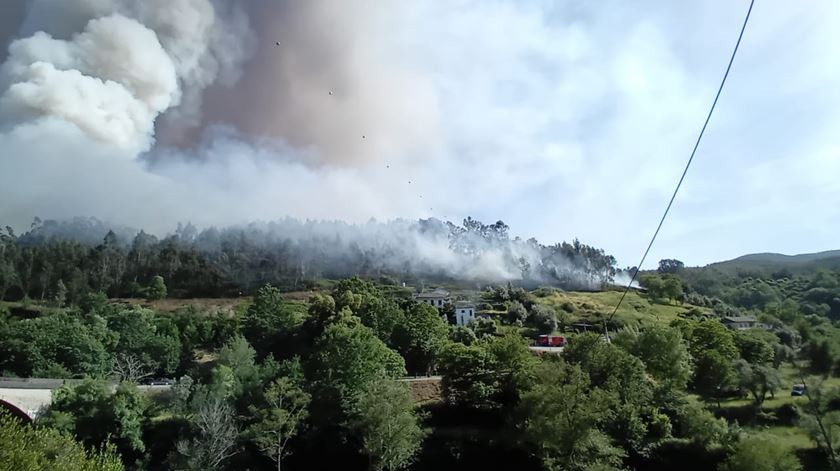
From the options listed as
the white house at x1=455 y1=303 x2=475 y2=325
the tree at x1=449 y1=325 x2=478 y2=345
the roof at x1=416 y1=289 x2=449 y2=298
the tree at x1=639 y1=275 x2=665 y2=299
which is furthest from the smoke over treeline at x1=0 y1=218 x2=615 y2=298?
the tree at x1=449 y1=325 x2=478 y2=345

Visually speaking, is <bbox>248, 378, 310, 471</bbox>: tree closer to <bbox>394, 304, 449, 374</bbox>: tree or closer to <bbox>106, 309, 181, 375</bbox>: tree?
<bbox>394, 304, 449, 374</bbox>: tree

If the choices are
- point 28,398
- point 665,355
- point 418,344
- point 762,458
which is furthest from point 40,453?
point 665,355

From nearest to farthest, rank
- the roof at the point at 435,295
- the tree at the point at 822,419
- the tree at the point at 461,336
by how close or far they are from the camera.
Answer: the tree at the point at 822,419, the tree at the point at 461,336, the roof at the point at 435,295

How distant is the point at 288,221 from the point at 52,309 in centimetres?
8525

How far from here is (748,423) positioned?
42.9 m

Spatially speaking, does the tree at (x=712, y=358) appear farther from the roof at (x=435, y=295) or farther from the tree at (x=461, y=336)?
the roof at (x=435, y=295)

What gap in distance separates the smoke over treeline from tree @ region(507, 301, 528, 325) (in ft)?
135

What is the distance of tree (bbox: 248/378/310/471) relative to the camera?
36.1 meters

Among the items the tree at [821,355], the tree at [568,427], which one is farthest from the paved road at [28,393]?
the tree at [821,355]

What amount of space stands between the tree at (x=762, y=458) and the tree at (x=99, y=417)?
41.5 m

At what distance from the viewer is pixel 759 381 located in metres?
45.2

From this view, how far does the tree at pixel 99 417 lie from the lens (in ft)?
124

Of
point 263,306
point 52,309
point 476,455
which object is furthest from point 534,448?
point 52,309

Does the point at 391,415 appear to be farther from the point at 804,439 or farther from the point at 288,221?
the point at 288,221
